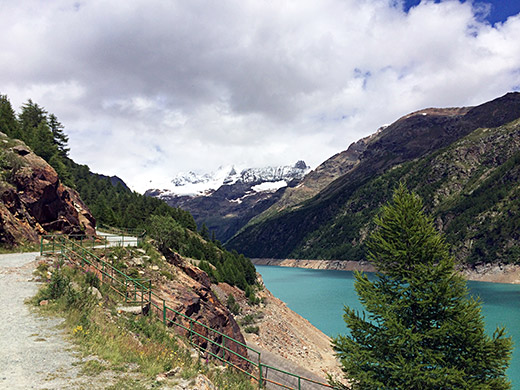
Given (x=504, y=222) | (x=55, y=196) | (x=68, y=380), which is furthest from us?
(x=504, y=222)

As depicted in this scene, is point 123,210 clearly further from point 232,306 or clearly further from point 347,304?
point 347,304

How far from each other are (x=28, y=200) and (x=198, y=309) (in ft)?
57.2

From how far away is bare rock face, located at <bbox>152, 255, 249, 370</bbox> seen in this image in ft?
81.1

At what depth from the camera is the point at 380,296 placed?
18.4 m

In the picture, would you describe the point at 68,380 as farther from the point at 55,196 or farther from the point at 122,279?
the point at 55,196

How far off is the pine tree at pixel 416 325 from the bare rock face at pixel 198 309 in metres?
10.7

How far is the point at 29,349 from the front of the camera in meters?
11.6

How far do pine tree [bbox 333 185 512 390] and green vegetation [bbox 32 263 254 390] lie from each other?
708 centimetres

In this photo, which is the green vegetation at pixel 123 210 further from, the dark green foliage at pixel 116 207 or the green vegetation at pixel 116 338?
the green vegetation at pixel 116 338

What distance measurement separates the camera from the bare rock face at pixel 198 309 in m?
24.7

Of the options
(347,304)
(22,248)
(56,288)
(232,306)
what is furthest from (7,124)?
(347,304)

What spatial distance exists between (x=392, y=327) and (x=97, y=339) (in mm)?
13525

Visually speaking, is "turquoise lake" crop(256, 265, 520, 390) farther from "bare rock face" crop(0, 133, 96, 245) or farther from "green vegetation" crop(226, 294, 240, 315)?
"bare rock face" crop(0, 133, 96, 245)

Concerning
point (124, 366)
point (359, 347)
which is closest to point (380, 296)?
point (359, 347)
